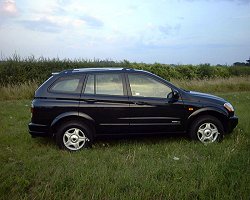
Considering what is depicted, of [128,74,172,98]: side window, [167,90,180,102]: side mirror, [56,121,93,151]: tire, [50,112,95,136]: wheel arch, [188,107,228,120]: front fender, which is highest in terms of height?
[128,74,172,98]: side window

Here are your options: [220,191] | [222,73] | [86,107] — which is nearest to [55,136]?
[86,107]

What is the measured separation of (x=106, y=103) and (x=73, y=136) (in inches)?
37.5

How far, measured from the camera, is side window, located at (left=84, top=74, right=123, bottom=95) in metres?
6.90

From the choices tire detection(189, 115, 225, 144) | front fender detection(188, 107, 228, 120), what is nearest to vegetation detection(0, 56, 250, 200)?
tire detection(189, 115, 225, 144)

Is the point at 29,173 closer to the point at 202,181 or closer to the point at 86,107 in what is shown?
the point at 86,107

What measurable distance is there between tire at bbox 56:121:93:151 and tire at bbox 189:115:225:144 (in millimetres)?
2235

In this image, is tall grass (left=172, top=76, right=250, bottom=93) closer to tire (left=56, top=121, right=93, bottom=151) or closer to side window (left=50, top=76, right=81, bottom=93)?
side window (left=50, top=76, right=81, bottom=93)

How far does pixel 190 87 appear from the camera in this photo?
1977 cm

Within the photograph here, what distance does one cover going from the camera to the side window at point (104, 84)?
6902 millimetres

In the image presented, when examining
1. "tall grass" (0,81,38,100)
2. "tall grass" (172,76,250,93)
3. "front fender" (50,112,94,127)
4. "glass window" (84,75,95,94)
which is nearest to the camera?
"front fender" (50,112,94,127)

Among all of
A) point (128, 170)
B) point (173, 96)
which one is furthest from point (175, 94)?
point (128, 170)

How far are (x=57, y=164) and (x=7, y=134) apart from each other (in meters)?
2.92

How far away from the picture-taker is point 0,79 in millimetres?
18219

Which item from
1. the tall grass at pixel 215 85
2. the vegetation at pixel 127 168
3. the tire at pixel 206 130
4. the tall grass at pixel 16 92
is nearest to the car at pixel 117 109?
the tire at pixel 206 130
